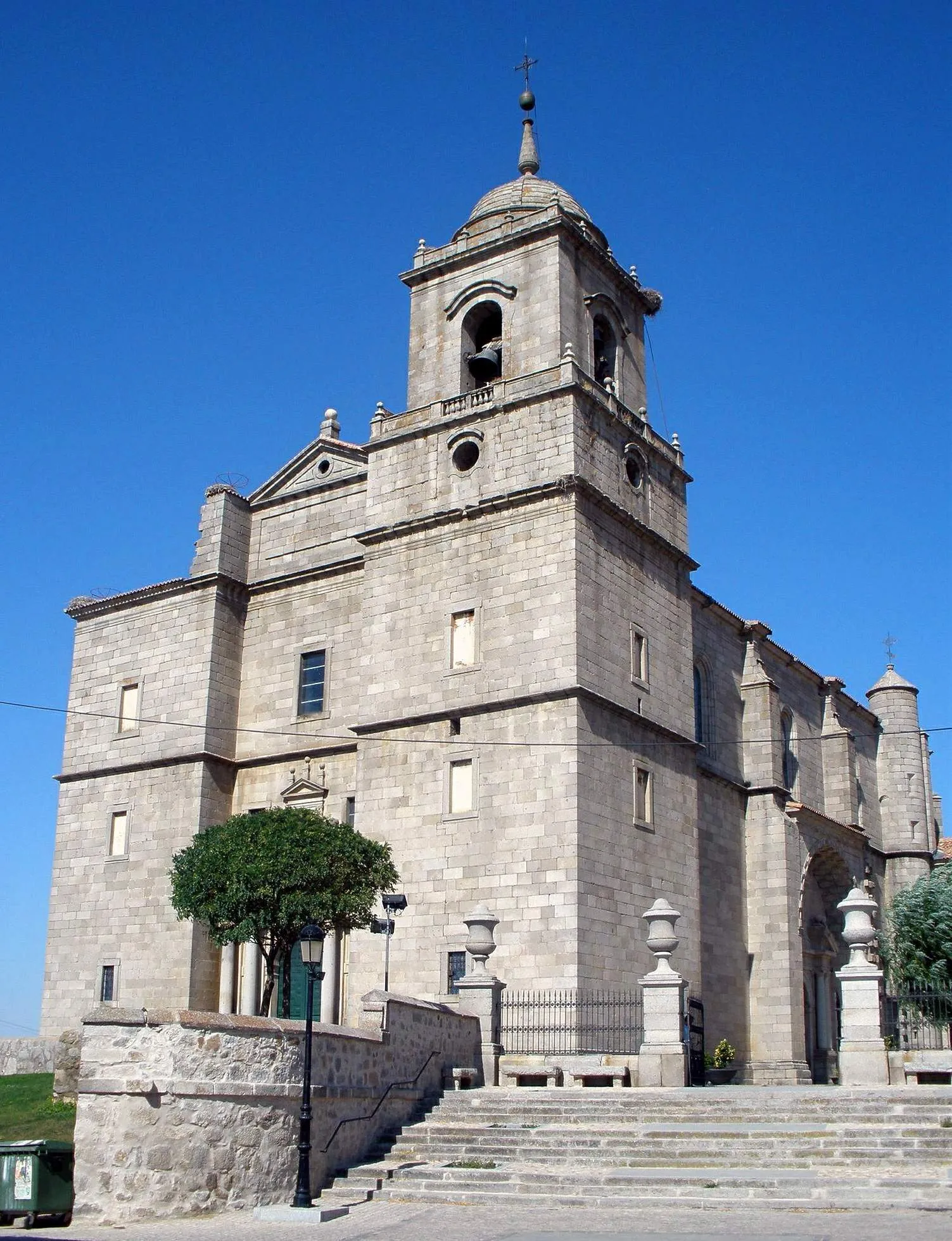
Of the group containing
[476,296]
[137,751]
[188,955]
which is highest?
[476,296]

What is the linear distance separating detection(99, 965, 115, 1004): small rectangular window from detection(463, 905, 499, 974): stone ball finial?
1039 cm

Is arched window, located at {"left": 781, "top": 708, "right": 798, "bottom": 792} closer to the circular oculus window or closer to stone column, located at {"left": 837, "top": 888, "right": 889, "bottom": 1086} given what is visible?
the circular oculus window

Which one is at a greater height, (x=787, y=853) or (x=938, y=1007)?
(x=787, y=853)

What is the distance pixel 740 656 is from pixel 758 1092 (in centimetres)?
1818

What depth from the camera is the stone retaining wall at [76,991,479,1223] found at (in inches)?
615

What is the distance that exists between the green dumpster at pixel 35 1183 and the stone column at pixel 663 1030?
864 cm

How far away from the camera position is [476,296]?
97.6 feet

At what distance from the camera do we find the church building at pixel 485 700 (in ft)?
82.5

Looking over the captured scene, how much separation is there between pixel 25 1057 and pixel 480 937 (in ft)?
38.4

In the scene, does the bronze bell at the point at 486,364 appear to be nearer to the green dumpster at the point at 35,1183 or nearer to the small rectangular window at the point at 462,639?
the small rectangular window at the point at 462,639

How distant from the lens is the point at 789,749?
37.2 metres

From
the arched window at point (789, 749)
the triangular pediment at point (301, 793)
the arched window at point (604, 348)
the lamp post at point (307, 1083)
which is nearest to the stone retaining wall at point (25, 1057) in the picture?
the triangular pediment at point (301, 793)

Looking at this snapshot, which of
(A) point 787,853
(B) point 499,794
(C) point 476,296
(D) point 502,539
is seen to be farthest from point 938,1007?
(C) point 476,296

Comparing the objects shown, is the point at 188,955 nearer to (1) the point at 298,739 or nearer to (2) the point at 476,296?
(1) the point at 298,739
